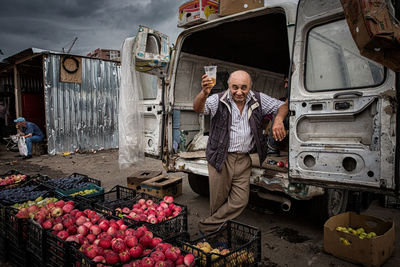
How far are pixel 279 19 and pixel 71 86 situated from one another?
8.56 metres

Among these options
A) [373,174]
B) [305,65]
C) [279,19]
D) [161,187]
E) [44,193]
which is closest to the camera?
[373,174]

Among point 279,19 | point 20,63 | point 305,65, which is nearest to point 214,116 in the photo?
point 305,65

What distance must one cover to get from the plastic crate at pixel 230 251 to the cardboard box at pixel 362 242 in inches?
44.2

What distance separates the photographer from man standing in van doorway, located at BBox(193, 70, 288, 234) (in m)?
3.07

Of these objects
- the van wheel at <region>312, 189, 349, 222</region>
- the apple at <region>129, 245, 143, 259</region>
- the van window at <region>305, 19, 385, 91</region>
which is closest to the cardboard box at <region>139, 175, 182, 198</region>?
the van wheel at <region>312, 189, 349, 222</region>

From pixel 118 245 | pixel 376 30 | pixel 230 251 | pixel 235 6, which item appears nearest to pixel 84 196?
pixel 118 245

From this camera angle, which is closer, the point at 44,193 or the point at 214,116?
the point at 214,116

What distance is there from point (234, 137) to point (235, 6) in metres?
1.91

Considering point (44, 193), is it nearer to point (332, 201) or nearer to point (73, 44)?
point (332, 201)

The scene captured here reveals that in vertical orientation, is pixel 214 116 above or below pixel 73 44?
below

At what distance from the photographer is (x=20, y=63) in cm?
1099

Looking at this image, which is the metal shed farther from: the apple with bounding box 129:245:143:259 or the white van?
the apple with bounding box 129:245:143:259

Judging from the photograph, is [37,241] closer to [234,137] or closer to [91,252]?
[91,252]

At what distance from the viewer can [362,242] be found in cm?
281
